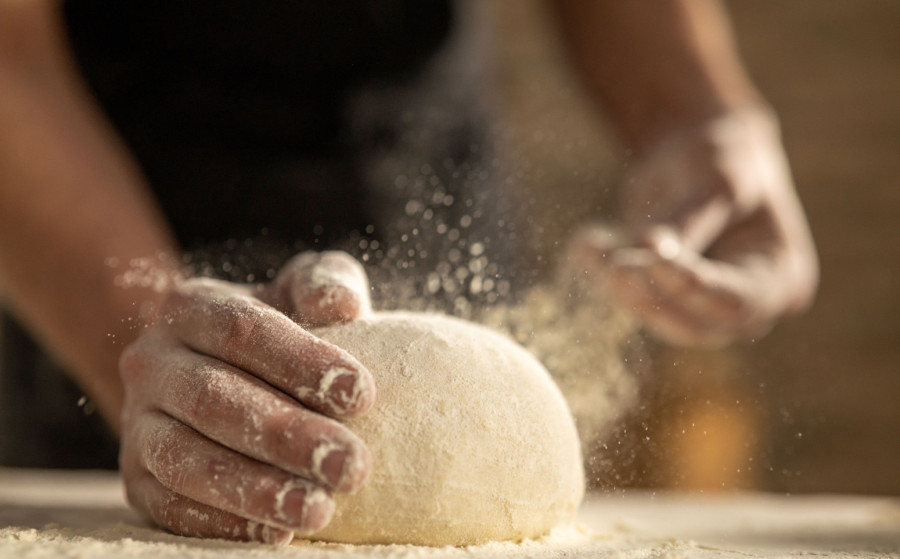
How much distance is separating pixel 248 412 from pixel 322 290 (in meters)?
0.15

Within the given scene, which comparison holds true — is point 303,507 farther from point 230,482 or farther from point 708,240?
point 708,240

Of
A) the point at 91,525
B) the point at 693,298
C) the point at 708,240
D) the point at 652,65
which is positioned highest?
the point at 652,65

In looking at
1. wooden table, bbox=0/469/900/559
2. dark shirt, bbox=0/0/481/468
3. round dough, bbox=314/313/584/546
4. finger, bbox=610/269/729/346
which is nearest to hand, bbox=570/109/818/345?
finger, bbox=610/269/729/346

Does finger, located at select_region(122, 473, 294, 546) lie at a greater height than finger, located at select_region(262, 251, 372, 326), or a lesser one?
lesser

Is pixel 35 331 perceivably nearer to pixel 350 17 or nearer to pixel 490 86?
pixel 350 17

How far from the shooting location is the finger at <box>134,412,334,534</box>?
61 cm

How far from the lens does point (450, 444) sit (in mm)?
698

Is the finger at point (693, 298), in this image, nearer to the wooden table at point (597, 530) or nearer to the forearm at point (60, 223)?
the wooden table at point (597, 530)

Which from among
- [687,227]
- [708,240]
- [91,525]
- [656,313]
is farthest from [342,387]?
[708,240]

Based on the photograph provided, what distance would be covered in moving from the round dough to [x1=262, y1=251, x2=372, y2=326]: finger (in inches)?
0.9

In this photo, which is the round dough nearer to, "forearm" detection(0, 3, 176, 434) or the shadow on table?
the shadow on table

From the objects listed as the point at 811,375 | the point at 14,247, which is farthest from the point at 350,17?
the point at 811,375

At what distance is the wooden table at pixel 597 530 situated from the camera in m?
0.64

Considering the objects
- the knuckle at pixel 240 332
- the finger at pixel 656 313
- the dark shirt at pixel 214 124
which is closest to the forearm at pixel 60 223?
the dark shirt at pixel 214 124
